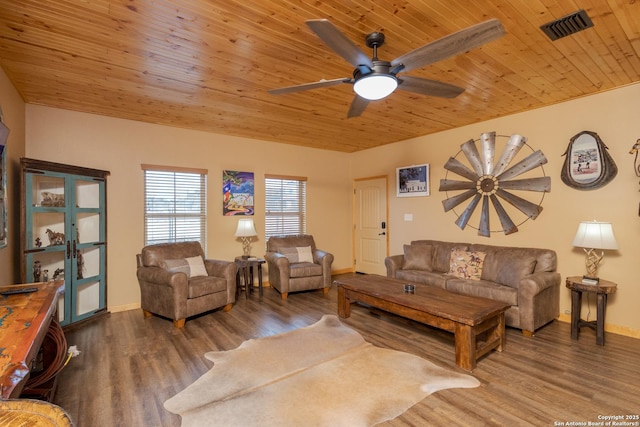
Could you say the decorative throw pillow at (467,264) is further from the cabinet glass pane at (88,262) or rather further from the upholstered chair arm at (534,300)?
the cabinet glass pane at (88,262)

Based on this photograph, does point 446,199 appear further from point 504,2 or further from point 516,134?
point 504,2

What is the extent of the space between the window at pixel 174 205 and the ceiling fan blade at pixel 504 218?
170 inches

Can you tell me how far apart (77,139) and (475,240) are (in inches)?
218

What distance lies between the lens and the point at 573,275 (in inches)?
144

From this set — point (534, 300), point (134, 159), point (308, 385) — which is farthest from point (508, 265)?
point (134, 159)

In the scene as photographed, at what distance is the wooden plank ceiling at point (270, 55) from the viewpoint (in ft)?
6.62

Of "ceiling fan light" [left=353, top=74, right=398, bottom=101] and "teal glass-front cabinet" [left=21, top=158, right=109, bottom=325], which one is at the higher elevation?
"ceiling fan light" [left=353, top=74, right=398, bottom=101]

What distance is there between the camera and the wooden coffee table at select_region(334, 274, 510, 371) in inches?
101

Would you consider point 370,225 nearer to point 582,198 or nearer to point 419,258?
point 419,258

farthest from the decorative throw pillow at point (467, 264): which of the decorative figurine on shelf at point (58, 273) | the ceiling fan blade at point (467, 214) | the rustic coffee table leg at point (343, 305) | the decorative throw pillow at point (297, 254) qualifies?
the decorative figurine on shelf at point (58, 273)

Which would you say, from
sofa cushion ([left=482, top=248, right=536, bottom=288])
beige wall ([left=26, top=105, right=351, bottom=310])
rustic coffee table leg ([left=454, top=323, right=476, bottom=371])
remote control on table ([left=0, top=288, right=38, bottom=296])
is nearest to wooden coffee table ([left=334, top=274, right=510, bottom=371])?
rustic coffee table leg ([left=454, top=323, right=476, bottom=371])

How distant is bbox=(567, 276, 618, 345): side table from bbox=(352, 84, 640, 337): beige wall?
0.39 metres

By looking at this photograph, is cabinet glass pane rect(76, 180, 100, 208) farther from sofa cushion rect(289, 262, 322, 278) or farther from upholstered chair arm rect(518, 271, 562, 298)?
upholstered chair arm rect(518, 271, 562, 298)

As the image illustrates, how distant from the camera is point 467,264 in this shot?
4102 millimetres
